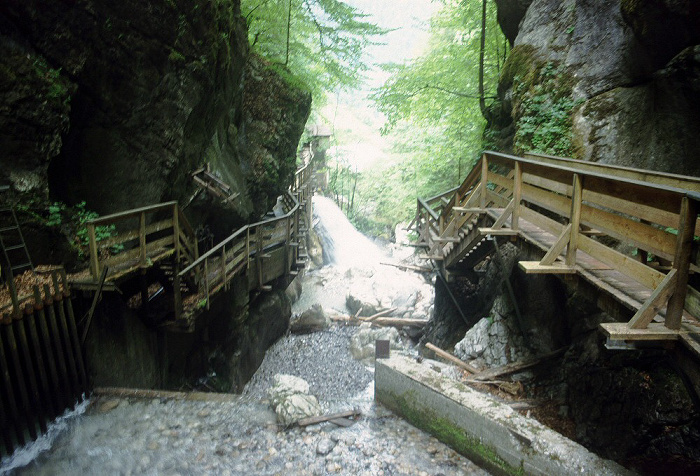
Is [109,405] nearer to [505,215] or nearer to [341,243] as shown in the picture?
[505,215]

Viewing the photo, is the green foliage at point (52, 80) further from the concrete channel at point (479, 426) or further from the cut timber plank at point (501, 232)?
the cut timber plank at point (501, 232)

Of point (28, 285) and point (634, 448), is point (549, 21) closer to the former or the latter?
point (634, 448)

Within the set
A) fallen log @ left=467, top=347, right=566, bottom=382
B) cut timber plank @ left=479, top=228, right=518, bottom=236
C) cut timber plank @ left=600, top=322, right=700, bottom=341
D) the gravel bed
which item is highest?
cut timber plank @ left=479, top=228, right=518, bottom=236

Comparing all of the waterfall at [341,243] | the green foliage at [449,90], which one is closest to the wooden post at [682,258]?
the green foliage at [449,90]

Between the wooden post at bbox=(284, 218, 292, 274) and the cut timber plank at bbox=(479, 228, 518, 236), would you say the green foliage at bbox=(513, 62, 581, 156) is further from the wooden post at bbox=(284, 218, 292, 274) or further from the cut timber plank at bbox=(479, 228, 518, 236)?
the wooden post at bbox=(284, 218, 292, 274)

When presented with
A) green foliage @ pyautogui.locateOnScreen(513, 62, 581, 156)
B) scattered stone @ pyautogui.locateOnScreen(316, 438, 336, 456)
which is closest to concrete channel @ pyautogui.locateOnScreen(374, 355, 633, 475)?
scattered stone @ pyautogui.locateOnScreen(316, 438, 336, 456)

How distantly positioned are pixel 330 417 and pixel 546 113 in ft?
26.7

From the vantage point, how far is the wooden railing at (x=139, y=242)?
4.86m

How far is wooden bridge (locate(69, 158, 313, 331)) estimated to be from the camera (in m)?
5.04

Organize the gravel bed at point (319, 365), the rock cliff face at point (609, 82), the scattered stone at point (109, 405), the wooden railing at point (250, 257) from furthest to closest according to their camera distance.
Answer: the gravel bed at point (319, 365) < the wooden railing at point (250, 257) < the rock cliff face at point (609, 82) < the scattered stone at point (109, 405)

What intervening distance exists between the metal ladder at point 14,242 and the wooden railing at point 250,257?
1990 mm

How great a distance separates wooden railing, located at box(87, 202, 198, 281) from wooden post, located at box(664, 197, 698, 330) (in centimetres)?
573

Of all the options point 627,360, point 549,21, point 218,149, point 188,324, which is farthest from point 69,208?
point 549,21

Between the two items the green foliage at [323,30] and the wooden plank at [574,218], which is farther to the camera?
the green foliage at [323,30]
